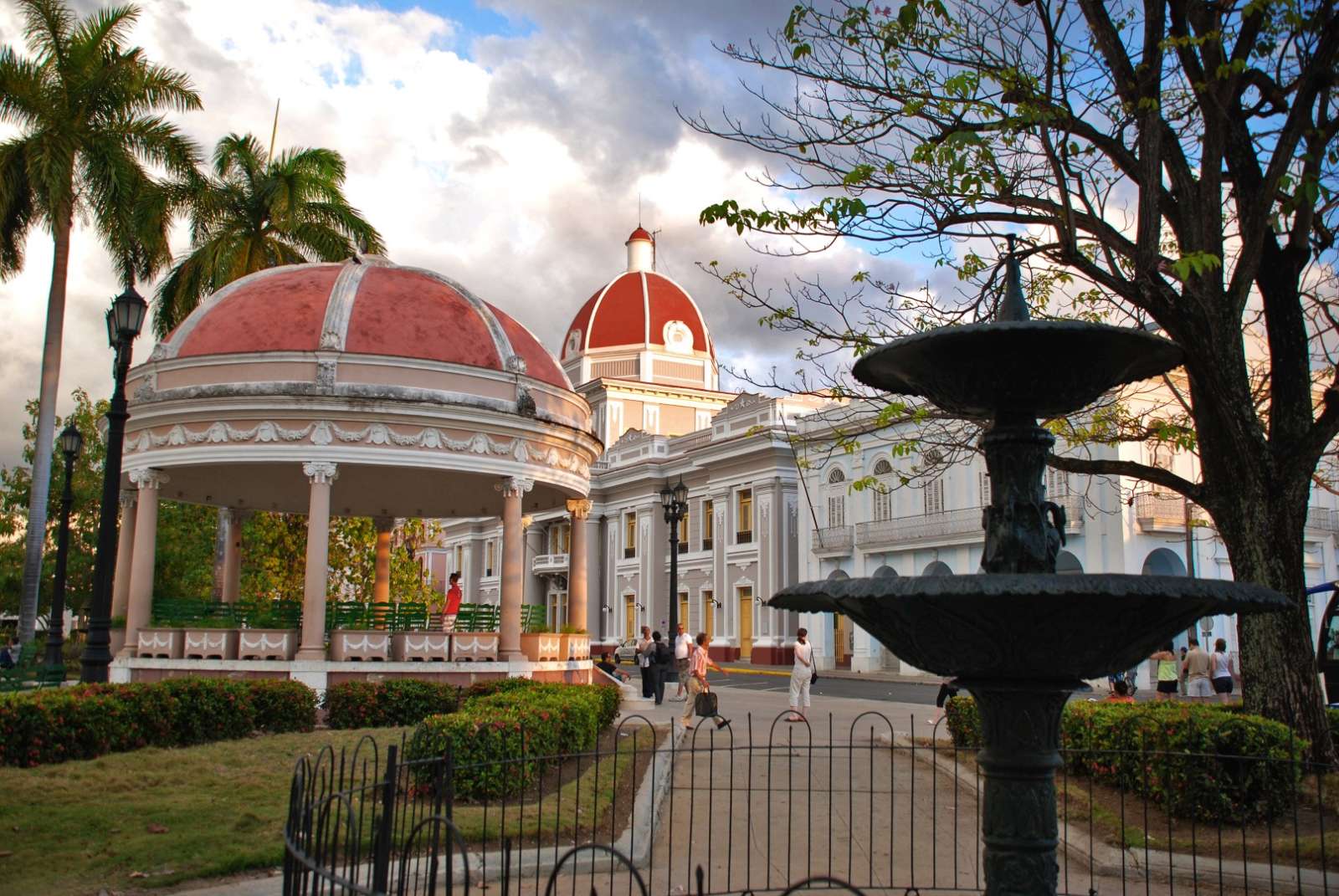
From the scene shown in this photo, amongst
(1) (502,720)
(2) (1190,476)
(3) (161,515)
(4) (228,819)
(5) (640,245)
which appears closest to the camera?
(4) (228,819)

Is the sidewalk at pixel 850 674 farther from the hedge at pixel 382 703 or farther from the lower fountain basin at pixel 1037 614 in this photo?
the lower fountain basin at pixel 1037 614

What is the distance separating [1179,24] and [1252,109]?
1281 millimetres

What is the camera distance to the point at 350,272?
20969 mm

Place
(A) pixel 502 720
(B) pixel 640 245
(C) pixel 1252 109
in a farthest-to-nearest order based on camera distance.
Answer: (B) pixel 640 245 → (C) pixel 1252 109 → (A) pixel 502 720

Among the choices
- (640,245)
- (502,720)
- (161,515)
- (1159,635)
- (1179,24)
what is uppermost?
(640,245)

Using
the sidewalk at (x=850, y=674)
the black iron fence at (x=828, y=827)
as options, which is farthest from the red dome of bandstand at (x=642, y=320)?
the black iron fence at (x=828, y=827)

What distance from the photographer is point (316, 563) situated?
1825 cm

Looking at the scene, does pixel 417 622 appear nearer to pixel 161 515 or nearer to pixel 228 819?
pixel 228 819

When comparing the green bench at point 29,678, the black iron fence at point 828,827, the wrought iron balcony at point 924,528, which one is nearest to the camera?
the black iron fence at point 828,827

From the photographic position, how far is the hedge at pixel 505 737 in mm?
9805

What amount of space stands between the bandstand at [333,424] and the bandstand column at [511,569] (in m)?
0.04

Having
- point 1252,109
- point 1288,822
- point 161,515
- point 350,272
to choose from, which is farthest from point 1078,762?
point 161,515

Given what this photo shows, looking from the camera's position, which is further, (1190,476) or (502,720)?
(1190,476)

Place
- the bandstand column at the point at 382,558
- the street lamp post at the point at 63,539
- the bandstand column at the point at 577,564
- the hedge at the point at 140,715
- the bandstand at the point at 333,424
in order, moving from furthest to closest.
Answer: the bandstand column at the point at 382,558 → the bandstand column at the point at 577,564 → the street lamp post at the point at 63,539 → the bandstand at the point at 333,424 → the hedge at the point at 140,715
